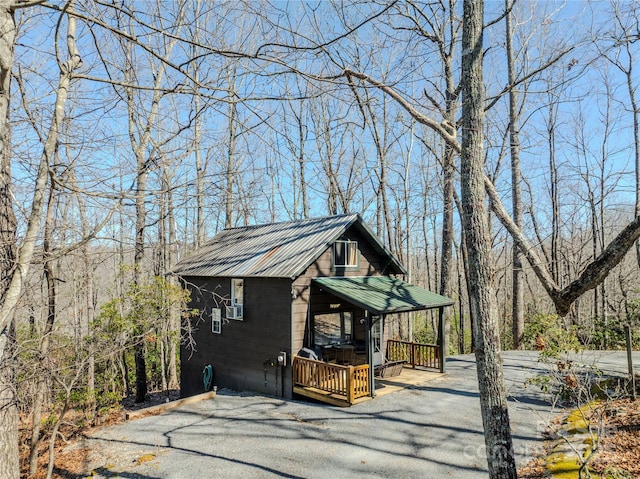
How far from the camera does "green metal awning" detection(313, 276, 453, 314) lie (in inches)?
404

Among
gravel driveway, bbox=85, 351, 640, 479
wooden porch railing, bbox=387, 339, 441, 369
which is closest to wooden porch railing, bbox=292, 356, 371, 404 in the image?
gravel driveway, bbox=85, 351, 640, 479

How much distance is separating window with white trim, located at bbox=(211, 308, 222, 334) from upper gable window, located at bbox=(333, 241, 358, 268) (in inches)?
175

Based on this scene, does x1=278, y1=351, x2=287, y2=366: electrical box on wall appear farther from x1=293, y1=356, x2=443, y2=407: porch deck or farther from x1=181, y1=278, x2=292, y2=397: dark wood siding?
x1=293, y1=356, x2=443, y2=407: porch deck

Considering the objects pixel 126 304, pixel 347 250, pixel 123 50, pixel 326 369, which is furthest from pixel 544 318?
pixel 126 304

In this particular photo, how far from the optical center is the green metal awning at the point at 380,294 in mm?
10266

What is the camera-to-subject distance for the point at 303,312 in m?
11.1

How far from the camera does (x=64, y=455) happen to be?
7.43 meters

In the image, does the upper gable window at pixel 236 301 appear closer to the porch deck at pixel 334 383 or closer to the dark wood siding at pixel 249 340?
the dark wood siding at pixel 249 340

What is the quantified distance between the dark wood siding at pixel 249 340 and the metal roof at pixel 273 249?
388 millimetres

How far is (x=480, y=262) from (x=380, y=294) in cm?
689

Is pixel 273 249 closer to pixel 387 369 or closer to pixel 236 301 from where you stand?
pixel 236 301

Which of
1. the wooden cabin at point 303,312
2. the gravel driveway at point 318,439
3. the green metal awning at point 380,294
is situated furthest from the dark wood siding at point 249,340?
the green metal awning at point 380,294

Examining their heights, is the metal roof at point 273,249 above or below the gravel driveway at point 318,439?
above

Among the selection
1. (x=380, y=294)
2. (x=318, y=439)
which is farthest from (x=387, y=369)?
(x=318, y=439)
